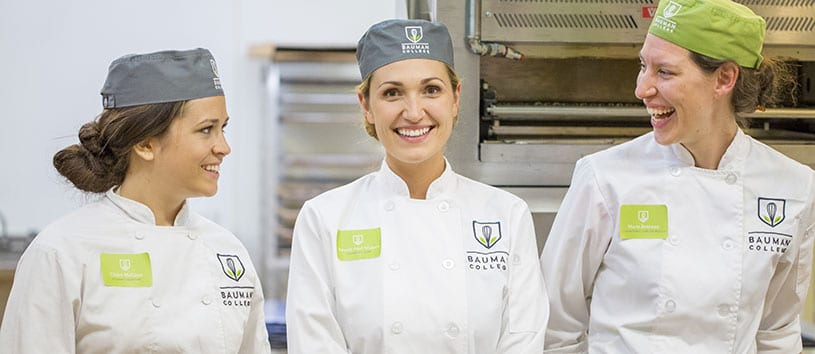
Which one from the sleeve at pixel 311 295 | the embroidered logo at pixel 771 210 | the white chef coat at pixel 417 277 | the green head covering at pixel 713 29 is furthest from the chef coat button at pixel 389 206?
the embroidered logo at pixel 771 210

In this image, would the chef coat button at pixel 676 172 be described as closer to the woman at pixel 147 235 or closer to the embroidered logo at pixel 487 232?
the embroidered logo at pixel 487 232

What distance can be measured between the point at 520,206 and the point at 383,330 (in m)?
0.38

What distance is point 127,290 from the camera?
1.68 metres

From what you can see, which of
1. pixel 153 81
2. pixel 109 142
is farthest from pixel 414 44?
pixel 109 142

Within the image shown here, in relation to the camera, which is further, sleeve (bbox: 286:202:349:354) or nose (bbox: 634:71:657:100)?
nose (bbox: 634:71:657:100)

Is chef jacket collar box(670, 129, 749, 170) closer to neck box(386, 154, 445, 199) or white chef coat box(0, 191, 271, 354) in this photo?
neck box(386, 154, 445, 199)

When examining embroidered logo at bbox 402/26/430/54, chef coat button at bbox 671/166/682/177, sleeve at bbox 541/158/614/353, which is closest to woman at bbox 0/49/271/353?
embroidered logo at bbox 402/26/430/54

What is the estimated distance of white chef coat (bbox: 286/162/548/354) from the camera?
1.75 meters

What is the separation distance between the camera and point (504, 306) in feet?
5.94

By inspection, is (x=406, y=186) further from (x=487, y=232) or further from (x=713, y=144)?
(x=713, y=144)

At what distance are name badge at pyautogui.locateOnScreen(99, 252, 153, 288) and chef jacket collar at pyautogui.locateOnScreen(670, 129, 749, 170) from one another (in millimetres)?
1078

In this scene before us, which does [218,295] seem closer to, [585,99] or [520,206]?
[520,206]

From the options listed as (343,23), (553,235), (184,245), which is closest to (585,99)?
(553,235)

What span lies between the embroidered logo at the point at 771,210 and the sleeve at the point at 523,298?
0.48m
